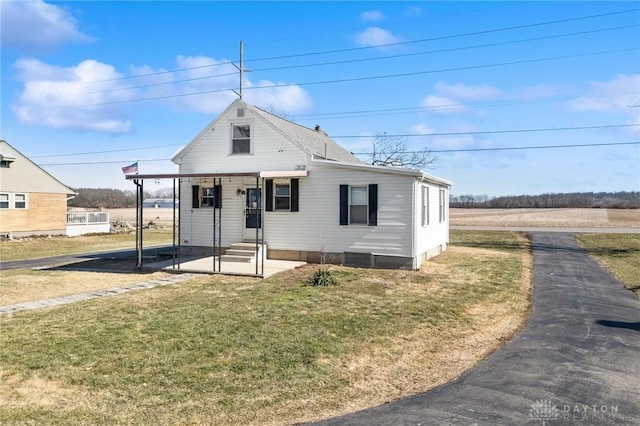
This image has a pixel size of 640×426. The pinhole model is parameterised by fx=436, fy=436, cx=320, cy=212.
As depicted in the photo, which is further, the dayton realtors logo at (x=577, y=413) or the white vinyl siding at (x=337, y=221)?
the white vinyl siding at (x=337, y=221)

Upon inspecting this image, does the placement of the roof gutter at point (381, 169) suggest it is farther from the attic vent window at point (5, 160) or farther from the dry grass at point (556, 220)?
the dry grass at point (556, 220)

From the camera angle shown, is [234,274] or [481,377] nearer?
[481,377]

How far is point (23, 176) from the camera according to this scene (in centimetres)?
2909

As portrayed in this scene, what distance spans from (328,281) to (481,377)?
237 inches

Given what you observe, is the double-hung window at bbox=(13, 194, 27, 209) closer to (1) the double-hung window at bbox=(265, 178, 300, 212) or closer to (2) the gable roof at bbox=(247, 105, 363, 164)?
(2) the gable roof at bbox=(247, 105, 363, 164)

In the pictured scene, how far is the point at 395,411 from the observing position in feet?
15.3

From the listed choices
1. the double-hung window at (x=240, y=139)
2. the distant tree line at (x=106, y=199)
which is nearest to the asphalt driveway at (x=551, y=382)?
the double-hung window at (x=240, y=139)

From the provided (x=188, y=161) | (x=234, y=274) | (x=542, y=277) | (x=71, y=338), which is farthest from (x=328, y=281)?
(x=188, y=161)

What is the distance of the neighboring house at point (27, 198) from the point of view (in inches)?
1098

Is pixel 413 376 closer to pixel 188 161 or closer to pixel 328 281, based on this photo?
pixel 328 281

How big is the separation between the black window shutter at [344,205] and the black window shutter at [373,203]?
81 centimetres

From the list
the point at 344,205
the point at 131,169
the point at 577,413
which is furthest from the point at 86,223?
the point at 577,413

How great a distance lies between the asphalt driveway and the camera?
14.7 feet

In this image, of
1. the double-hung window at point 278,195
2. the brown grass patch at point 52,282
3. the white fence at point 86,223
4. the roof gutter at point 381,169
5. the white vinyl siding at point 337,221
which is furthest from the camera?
the white fence at point 86,223
